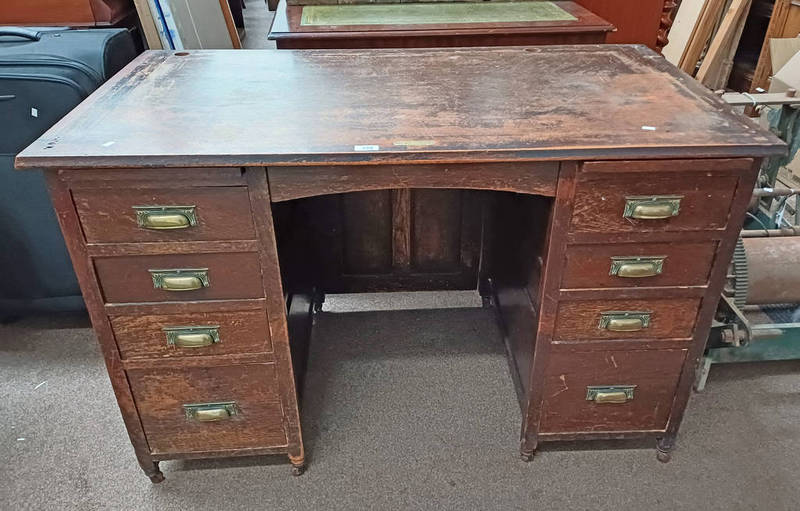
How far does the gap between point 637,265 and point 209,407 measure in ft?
3.17

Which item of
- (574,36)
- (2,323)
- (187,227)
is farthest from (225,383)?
(574,36)

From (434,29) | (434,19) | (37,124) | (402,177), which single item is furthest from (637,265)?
(37,124)

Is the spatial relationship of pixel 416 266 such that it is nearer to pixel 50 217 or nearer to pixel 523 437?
pixel 523 437

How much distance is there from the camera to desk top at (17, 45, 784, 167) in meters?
1.01

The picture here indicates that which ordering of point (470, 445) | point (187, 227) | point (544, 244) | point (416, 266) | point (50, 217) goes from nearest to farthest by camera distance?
point (187, 227), point (544, 244), point (470, 445), point (50, 217), point (416, 266)

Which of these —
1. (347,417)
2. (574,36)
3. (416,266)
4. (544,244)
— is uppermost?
(574,36)

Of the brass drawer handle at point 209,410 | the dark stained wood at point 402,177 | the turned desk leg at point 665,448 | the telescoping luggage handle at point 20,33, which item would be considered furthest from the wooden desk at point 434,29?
the turned desk leg at point 665,448

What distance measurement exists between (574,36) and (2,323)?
2083 millimetres

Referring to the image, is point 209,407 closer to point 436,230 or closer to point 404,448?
point 404,448

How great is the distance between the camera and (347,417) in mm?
1589

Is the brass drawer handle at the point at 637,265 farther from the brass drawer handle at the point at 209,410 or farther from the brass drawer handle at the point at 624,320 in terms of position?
the brass drawer handle at the point at 209,410

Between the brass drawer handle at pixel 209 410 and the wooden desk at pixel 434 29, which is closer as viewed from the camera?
the brass drawer handle at pixel 209 410

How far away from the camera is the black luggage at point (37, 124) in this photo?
1.52 m

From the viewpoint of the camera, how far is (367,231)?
1.89 metres
